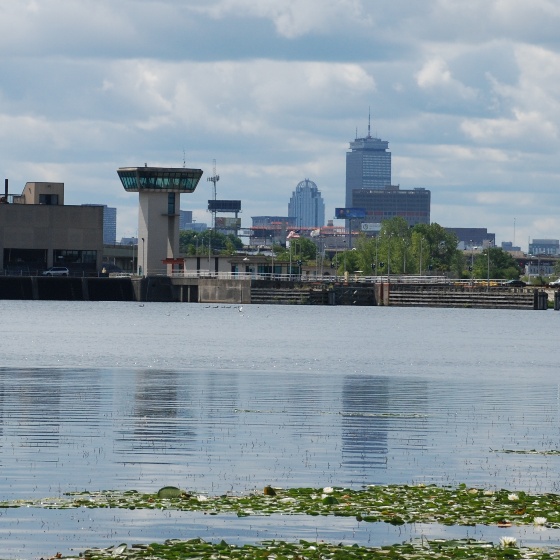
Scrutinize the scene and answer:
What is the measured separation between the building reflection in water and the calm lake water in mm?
73

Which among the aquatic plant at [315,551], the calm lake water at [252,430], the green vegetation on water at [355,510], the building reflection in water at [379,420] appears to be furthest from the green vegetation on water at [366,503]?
the building reflection in water at [379,420]

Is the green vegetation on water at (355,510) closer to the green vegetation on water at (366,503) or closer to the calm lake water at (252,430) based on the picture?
the green vegetation on water at (366,503)

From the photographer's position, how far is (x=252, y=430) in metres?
38.8

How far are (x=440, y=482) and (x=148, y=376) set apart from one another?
117 ft

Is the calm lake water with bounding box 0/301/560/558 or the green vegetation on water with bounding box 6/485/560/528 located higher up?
the green vegetation on water with bounding box 6/485/560/528

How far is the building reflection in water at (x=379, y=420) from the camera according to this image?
33.7 meters

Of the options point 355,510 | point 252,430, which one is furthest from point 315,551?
point 252,430

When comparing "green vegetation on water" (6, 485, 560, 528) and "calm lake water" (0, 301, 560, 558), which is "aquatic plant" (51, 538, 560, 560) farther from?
"green vegetation on water" (6, 485, 560, 528)

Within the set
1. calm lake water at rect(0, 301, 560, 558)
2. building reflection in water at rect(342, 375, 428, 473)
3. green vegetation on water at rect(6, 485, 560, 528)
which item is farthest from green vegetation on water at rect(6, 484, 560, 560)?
building reflection in water at rect(342, 375, 428, 473)

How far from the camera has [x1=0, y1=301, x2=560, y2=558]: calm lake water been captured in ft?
78.0

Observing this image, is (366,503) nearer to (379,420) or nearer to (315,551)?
(315,551)

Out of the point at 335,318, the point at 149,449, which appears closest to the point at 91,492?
the point at 149,449

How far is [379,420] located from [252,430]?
5.17m

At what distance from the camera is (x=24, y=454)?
3219 cm
